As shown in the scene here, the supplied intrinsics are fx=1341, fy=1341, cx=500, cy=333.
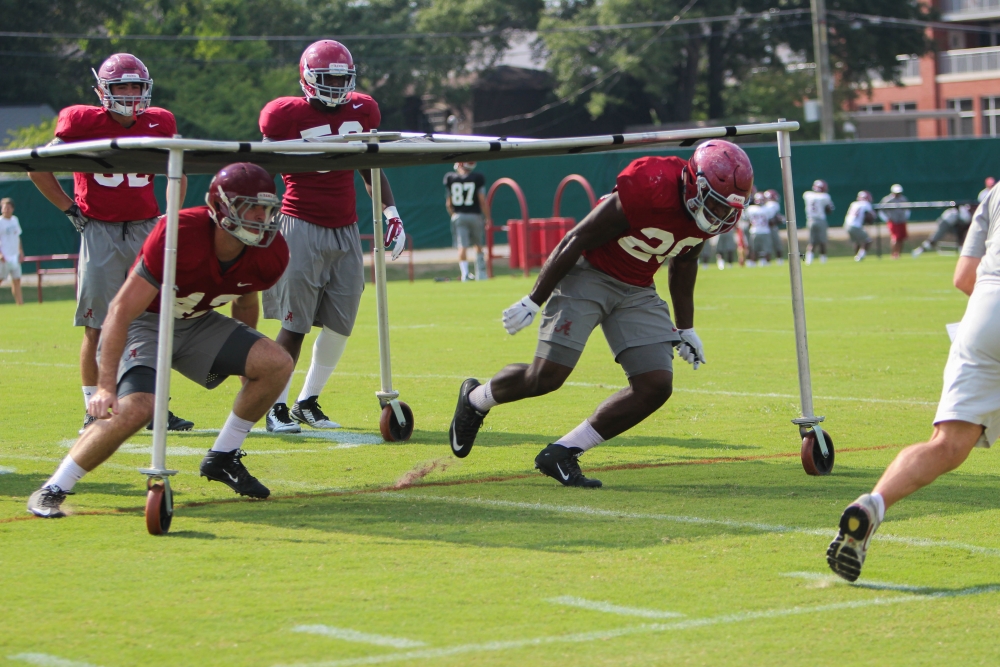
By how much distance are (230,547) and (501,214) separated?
28205 mm

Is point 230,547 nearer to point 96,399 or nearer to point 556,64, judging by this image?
point 96,399

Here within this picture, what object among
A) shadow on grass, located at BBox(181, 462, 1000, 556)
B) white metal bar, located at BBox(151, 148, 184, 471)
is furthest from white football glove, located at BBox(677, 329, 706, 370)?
white metal bar, located at BBox(151, 148, 184, 471)

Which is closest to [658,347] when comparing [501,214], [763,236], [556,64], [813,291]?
[813,291]

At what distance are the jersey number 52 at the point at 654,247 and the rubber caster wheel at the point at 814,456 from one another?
1152mm

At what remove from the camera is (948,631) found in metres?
4.18

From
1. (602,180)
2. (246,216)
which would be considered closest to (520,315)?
(246,216)

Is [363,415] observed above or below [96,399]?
below

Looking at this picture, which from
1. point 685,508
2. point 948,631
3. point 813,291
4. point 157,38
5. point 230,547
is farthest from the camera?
point 157,38

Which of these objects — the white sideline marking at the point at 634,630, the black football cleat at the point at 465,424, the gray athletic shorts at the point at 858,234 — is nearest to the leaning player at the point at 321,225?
the black football cleat at the point at 465,424

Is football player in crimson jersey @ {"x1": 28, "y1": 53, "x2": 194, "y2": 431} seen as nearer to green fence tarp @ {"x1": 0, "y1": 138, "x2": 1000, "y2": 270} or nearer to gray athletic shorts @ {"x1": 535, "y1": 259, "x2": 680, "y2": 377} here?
gray athletic shorts @ {"x1": 535, "y1": 259, "x2": 680, "y2": 377}

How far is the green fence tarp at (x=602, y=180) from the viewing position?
90.6 feet

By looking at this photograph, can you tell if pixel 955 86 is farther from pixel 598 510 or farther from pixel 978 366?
pixel 978 366

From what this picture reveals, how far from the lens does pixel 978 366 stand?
184 inches

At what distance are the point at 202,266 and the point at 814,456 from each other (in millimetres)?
3165
